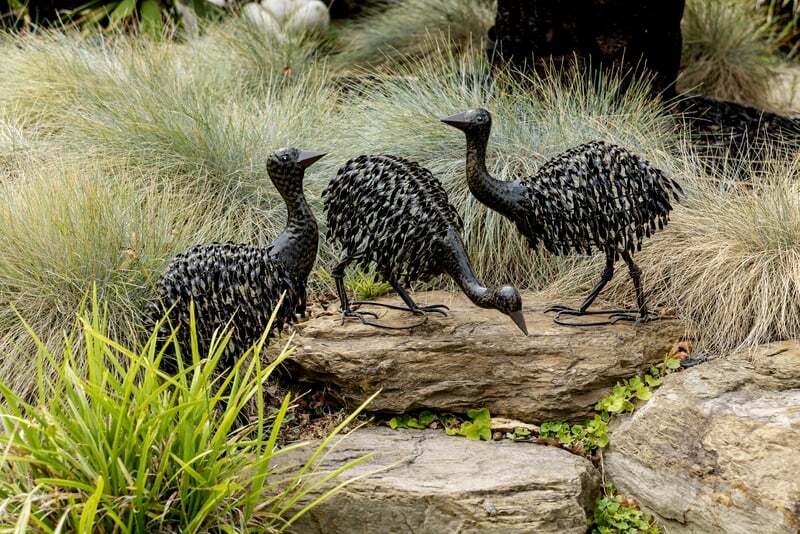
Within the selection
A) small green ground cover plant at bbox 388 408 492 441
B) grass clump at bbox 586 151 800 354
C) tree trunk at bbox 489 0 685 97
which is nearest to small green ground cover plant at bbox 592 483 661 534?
small green ground cover plant at bbox 388 408 492 441

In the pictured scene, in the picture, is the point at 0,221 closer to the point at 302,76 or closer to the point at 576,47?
the point at 302,76

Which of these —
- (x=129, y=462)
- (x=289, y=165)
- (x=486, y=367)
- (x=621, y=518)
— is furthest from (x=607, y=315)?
(x=129, y=462)

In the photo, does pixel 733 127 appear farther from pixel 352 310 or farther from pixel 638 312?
pixel 352 310

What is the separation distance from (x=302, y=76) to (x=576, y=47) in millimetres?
1865

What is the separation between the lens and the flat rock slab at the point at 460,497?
3.06m

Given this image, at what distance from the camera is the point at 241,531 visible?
2.79m

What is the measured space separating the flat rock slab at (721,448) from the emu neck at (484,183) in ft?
3.11

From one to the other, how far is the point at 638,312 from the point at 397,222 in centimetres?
111

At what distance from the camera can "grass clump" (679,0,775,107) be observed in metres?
7.28

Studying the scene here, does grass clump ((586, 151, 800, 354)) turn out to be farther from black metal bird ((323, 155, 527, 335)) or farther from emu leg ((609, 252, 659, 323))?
black metal bird ((323, 155, 527, 335))

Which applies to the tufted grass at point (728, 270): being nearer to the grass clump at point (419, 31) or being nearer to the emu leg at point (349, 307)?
the emu leg at point (349, 307)

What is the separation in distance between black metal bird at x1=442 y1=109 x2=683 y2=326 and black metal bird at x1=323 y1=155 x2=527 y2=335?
0.71 ft

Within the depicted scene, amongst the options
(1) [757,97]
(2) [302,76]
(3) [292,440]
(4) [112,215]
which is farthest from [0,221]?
(1) [757,97]

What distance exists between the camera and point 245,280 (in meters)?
3.22
